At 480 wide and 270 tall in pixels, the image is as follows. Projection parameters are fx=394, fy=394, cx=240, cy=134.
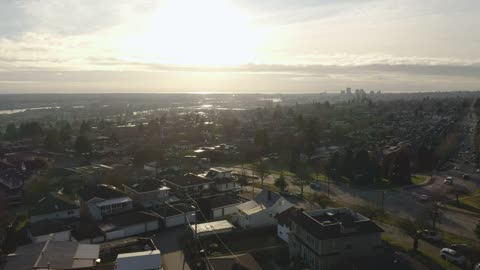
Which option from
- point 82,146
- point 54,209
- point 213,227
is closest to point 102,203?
point 54,209

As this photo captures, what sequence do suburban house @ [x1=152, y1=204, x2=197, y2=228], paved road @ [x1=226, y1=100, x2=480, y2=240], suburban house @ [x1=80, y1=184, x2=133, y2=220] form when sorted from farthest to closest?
suburban house @ [x1=80, y1=184, x2=133, y2=220] < paved road @ [x1=226, y1=100, x2=480, y2=240] < suburban house @ [x1=152, y1=204, x2=197, y2=228]

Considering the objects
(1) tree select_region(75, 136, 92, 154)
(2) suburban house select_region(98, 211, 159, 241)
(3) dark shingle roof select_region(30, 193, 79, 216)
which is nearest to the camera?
(2) suburban house select_region(98, 211, 159, 241)

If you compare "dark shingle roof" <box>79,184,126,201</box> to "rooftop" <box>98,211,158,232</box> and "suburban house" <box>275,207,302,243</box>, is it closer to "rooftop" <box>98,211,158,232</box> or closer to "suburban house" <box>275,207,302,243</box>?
"rooftop" <box>98,211,158,232</box>

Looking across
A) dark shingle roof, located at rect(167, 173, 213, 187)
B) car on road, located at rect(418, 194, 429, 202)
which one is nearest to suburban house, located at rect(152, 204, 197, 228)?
dark shingle roof, located at rect(167, 173, 213, 187)

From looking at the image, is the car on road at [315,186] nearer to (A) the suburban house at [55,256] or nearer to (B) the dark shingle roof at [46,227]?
(A) the suburban house at [55,256]

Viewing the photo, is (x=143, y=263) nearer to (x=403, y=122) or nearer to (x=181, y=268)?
(x=181, y=268)

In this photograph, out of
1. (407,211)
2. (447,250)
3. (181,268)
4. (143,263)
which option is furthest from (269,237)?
(407,211)
